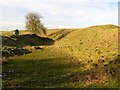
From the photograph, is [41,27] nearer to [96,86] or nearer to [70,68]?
[70,68]

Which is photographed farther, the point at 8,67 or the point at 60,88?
the point at 8,67

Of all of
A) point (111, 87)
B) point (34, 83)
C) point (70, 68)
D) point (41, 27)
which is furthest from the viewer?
point (41, 27)

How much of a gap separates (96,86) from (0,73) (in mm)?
9877

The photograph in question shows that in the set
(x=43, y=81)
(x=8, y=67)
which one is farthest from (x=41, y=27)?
(x=43, y=81)

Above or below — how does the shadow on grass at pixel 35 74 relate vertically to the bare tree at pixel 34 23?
below

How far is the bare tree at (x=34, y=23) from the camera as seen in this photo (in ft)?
397

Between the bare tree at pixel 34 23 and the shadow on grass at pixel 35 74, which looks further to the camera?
the bare tree at pixel 34 23

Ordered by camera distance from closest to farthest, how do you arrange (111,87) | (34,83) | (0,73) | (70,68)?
(111,87) → (34,83) → (0,73) → (70,68)

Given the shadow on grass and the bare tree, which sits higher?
the bare tree

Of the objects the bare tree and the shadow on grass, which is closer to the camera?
the shadow on grass

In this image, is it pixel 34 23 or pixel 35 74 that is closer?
pixel 35 74

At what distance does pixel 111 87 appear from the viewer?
21.6 meters

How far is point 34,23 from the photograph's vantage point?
4751 inches

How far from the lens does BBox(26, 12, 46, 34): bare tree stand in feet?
397
